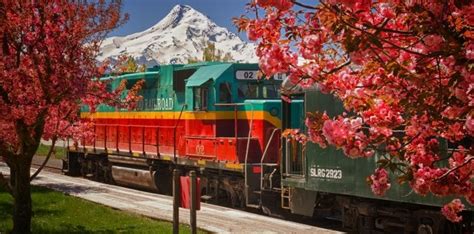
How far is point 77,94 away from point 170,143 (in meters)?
10.5

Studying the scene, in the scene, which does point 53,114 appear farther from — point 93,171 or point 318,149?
point 93,171

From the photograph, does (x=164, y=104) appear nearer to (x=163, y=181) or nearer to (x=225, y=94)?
(x=163, y=181)

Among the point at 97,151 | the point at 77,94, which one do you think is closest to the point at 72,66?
the point at 77,94

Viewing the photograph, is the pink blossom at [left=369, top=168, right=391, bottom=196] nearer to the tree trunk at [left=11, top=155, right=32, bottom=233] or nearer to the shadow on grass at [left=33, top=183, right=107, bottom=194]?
the tree trunk at [left=11, top=155, right=32, bottom=233]

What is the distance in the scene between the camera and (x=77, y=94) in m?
11.3

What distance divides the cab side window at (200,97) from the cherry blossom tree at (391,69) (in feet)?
45.1

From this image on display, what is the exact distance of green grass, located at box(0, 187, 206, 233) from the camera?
1396 centimetres

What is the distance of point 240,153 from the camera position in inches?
709

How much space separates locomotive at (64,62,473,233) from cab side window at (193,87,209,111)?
0.09 feet

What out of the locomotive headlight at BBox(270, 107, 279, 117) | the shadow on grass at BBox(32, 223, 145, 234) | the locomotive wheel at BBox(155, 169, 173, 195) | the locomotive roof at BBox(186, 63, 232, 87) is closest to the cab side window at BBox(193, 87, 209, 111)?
the locomotive roof at BBox(186, 63, 232, 87)

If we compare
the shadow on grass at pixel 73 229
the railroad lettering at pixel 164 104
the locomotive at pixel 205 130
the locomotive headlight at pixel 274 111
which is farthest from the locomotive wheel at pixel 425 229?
the railroad lettering at pixel 164 104

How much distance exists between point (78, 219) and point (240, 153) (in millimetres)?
4549

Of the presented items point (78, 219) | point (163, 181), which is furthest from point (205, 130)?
point (78, 219)

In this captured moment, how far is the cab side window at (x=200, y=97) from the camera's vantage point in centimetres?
1936
